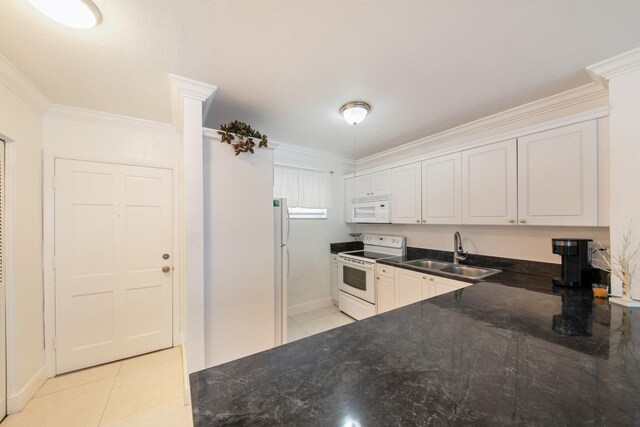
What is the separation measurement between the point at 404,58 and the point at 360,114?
68cm

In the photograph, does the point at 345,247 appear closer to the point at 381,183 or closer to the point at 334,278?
the point at 334,278

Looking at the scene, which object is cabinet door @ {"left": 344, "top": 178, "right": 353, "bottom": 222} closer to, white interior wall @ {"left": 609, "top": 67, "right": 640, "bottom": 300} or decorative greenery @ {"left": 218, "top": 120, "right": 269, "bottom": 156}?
decorative greenery @ {"left": 218, "top": 120, "right": 269, "bottom": 156}

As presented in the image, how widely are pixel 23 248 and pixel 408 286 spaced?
3.45 m

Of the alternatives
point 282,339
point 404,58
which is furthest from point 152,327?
point 404,58

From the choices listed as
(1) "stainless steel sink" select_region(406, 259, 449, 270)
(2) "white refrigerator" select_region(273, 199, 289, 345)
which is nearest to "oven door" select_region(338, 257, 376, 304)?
(1) "stainless steel sink" select_region(406, 259, 449, 270)

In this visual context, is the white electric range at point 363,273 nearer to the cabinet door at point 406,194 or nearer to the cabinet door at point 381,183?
the cabinet door at point 406,194

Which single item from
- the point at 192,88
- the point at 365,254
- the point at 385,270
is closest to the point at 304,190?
the point at 365,254

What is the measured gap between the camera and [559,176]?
2.01 m

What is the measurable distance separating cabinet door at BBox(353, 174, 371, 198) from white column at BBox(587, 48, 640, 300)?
7.91ft

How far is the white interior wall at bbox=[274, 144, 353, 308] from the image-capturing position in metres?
3.70

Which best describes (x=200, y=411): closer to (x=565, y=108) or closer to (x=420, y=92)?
(x=420, y=92)

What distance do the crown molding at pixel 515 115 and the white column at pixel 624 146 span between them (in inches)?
6.6

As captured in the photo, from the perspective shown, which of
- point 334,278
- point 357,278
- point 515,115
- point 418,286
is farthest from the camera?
point 334,278

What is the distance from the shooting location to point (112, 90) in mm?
2033
